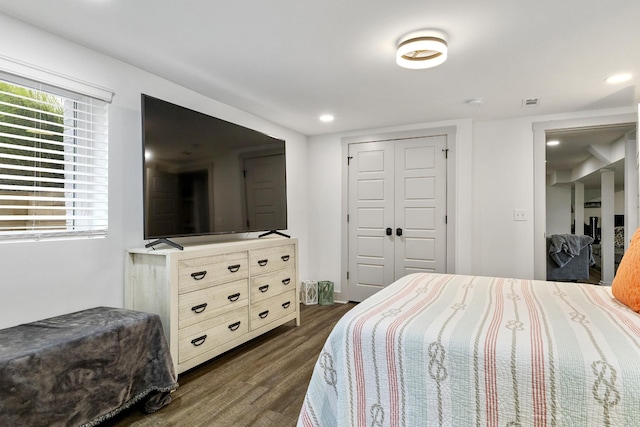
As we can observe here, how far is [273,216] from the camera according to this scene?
3.57 metres

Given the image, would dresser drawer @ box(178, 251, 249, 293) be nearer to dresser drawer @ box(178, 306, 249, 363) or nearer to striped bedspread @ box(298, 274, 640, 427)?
dresser drawer @ box(178, 306, 249, 363)

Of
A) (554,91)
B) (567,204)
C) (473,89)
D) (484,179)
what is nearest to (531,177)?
(484,179)

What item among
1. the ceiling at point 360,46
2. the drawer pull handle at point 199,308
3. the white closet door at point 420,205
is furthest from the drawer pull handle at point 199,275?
the white closet door at point 420,205

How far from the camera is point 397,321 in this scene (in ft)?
4.58

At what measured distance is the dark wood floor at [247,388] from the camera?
1.93m

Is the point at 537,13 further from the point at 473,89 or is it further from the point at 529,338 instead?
the point at 529,338

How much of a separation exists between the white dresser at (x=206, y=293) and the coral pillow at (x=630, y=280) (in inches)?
93.7

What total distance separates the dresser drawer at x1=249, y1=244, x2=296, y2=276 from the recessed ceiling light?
3.00 metres

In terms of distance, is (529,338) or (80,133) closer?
(529,338)

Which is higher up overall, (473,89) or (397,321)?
(473,89)

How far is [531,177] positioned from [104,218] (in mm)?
4016

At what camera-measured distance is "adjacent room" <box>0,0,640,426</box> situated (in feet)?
4.22

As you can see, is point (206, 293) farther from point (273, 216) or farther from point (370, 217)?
point (370, 217)

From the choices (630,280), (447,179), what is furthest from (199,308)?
(447,179)
